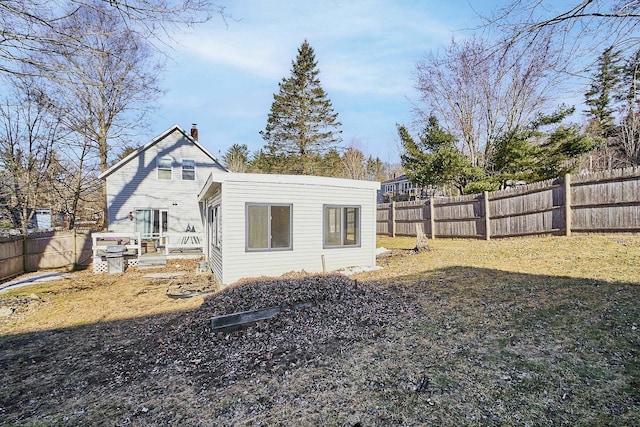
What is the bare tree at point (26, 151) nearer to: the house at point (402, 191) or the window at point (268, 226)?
the window at point (268, 226)

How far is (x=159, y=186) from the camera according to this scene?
16.1m

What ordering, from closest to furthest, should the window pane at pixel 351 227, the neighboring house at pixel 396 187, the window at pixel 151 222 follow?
the window pane at pixel 351 227
the window at pixel 151 222
the neighboring house at pixel 396 187

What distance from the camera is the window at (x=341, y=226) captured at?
8766mm

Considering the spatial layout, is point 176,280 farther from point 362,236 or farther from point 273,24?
point 273,24

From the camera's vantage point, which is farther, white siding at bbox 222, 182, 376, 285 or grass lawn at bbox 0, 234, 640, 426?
white siding at bbox 222, 182, 376, 285

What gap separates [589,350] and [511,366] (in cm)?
97

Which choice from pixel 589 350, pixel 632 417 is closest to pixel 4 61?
pixel 632 417

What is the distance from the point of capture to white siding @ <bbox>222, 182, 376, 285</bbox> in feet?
24.3

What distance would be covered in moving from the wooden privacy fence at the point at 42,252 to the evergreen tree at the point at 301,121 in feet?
56.0

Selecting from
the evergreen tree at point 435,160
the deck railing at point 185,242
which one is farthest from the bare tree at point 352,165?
the deck railing at point 185,242

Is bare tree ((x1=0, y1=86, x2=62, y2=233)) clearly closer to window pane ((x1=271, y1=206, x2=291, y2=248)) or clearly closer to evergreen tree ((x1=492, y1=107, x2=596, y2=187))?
window pane ((x1=271, y1=206, x2=291, y2=248))

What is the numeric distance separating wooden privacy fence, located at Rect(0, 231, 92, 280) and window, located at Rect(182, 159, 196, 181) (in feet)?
19.6

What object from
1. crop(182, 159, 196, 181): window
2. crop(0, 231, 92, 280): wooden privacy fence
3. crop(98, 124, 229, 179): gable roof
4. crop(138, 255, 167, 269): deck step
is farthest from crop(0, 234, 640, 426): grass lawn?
crop(182, 159, 196, 181): window

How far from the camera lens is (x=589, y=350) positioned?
11.4ft
